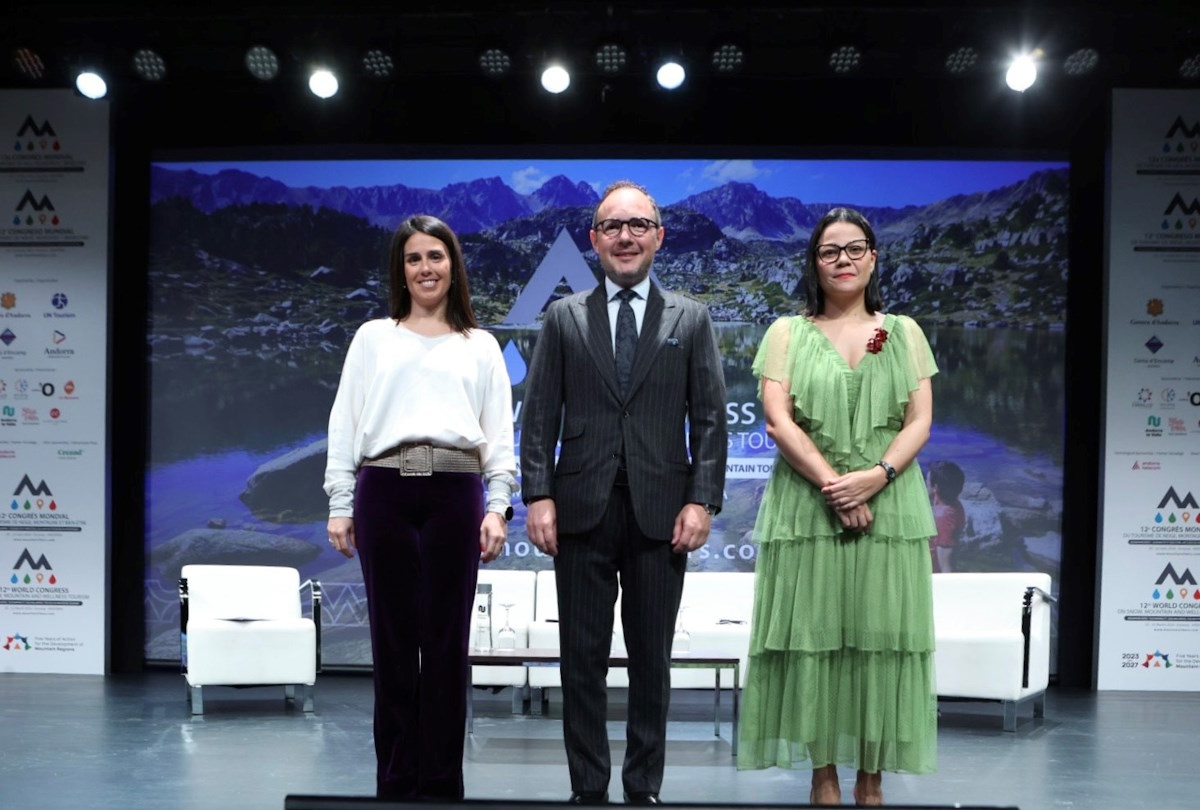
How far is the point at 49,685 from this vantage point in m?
6.81

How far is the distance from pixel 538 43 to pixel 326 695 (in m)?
3.70

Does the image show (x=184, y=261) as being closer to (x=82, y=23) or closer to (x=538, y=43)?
(x=82, y=23)

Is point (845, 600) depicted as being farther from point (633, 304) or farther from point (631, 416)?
point (633, 304)

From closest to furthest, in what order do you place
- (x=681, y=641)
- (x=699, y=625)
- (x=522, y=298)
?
(x=681, y=641), (x=699, y=625), (x=522, y=298)

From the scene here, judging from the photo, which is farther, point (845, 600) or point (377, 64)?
point (377, 64)

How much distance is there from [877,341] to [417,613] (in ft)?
4.35

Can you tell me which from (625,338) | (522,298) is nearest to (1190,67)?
(522,298)

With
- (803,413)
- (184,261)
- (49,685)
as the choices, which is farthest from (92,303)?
(803,413)

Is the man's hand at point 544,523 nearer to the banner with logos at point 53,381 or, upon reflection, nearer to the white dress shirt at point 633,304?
the white dress shirt at point 633,304

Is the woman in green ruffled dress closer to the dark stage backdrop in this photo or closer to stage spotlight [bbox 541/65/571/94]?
stage spotlight [bbox 541/65/571/94]

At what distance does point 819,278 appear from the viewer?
313cm

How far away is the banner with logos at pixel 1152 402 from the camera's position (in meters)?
7.09

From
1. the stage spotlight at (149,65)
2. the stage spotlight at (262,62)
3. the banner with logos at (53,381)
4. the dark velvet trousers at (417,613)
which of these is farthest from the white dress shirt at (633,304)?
the banner with logos at (53,381)

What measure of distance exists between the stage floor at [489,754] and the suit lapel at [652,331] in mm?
1265
